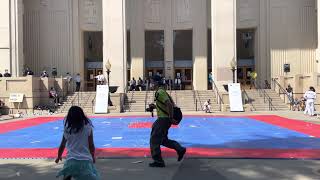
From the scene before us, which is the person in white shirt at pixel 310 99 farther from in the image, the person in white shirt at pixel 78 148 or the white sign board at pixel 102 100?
the person in white shirt at pixel 78 148

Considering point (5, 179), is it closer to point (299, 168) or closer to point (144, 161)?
point (144, 161)

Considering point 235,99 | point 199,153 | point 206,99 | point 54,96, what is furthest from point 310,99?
point 54,96

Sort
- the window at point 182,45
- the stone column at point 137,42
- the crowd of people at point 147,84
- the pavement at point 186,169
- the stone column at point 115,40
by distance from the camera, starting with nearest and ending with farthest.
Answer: the pavement at point 186,169 → the stone column at point 115,40 → the crowd of people at point 147,84 → the stone column at point 137,42 → the window at point 182,45

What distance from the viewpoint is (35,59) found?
154 ft

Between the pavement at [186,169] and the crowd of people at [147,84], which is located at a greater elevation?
the crowd of people at [147,84]

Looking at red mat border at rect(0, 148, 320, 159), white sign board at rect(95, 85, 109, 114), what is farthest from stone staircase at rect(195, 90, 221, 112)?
red mat border at rect(0, 148, 320, 159)

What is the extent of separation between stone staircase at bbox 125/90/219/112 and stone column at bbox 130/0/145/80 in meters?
7.37

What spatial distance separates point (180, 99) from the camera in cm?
3922

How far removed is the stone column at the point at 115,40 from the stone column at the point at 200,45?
8.40 m

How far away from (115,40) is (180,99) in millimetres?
7982

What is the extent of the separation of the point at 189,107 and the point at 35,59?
1731 centimetres

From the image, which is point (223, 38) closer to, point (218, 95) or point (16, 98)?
point (218, 95)

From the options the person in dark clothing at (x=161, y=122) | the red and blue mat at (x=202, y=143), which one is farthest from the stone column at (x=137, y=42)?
the person in dark clothing at (x=161, y=122)

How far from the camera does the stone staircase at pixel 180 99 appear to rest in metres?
37.2
